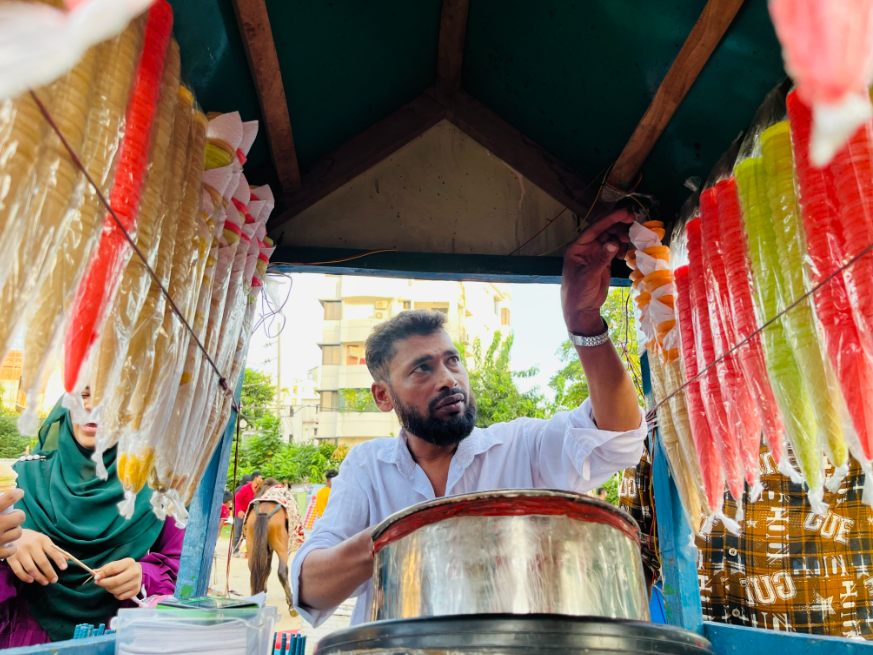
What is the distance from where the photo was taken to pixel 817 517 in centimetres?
229

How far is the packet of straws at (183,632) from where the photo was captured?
1.52m

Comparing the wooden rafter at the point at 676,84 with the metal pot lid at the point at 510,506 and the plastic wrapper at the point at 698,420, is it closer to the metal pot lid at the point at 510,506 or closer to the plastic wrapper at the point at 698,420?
the plastic wrapper at the point at 698,420

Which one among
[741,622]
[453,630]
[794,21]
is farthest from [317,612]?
[794,21]

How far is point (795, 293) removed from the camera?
4.04 feet

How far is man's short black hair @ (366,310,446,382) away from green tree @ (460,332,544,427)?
18933 millimetres

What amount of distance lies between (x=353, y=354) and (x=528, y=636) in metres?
33.3

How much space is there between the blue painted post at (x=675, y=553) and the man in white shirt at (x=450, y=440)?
0.23 metres

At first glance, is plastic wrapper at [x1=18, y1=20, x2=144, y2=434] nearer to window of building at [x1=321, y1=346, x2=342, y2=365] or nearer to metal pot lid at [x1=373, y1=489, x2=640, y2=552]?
metal pot lid at [x1=373, y1=489, x2=640, y2=552]

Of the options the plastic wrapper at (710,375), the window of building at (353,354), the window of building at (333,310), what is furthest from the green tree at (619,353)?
the window of building at (333,310)

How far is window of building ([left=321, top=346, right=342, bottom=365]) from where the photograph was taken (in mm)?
34156

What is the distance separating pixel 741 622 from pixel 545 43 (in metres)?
2.33

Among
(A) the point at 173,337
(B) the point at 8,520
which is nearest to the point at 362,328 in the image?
(B) the point at 8,520

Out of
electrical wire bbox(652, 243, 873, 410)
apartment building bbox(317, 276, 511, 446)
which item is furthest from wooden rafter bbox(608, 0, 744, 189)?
apartment building bbox(317, 276, 511, 446)

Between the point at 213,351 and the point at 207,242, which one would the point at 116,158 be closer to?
the point at 207,242
